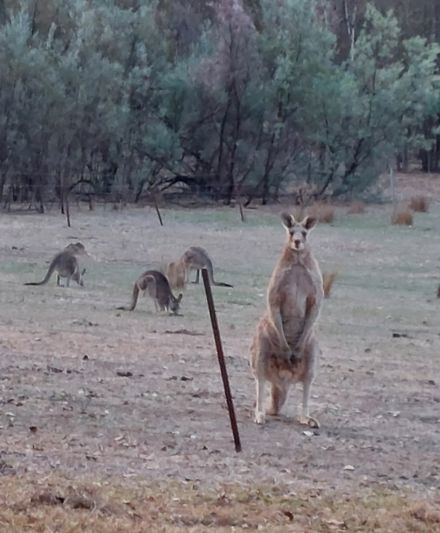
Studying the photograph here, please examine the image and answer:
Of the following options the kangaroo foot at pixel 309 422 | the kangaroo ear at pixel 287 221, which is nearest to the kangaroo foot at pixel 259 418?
the kangaroo foot at pixel 309 422

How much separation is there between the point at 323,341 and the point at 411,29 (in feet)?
145

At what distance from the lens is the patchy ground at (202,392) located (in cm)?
733

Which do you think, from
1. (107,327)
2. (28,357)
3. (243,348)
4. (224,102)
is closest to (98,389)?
(28,357)

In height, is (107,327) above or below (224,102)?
below

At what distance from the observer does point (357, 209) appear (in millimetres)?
36406

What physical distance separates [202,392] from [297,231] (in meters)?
1.38

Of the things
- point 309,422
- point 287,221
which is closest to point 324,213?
point 287,221

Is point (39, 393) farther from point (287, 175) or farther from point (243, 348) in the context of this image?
point (287, 175)

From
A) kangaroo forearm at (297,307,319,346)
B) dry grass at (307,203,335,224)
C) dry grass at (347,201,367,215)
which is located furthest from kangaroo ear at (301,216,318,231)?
dry grass at (347,201,367,215)

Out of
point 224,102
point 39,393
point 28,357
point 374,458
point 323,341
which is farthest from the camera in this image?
point 224,102

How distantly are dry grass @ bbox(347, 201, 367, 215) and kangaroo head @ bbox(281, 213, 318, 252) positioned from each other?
2525 cm

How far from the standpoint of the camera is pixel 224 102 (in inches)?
1575

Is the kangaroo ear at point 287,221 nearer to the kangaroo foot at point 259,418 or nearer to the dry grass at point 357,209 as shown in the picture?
the kangaroo foot at point 259,418

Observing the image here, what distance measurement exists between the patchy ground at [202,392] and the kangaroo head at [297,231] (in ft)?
3.83
